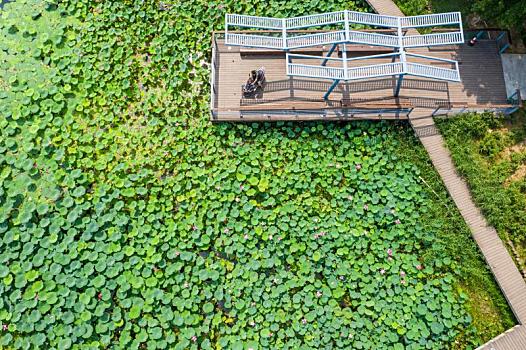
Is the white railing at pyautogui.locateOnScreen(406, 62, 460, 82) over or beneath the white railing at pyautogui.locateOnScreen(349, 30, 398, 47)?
beneath

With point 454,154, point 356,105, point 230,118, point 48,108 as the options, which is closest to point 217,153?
point 230,118

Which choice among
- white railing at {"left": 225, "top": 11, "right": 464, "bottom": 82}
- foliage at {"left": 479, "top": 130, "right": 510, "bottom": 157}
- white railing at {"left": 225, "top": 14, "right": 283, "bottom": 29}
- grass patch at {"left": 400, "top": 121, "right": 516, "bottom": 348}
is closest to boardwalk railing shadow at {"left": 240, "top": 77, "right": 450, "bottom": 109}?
white railing at {"left": 225, "top": 11, "right": 464, "bottom": 82}

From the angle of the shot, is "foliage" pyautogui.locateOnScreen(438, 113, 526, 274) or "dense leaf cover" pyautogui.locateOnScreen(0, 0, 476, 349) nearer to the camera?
"dense leaf cover" pyautogui.locateOnScreen(0, 0, 476, 349)

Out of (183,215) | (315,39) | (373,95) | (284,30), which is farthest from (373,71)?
(183,215)

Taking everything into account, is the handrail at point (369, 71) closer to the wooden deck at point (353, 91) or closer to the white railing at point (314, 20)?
the wooden deck at point (353, 91)

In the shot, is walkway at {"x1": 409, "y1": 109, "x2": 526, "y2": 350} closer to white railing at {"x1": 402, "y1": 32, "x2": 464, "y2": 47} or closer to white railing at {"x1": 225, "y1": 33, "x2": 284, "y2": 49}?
white railing at {"x1": 402, "y1": 32, "x2": 464, "y2": 47}

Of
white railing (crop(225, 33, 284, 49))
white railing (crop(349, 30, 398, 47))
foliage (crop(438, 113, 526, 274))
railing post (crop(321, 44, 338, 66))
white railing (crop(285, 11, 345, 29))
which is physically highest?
white railing (crop(285, 11, 345, 29))

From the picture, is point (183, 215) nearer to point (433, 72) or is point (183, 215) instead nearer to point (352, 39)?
→ point (352, 39)

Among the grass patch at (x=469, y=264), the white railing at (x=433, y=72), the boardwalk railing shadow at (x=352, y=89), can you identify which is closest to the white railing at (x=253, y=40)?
the boardwalk railing shadow at (x=352, y=89)

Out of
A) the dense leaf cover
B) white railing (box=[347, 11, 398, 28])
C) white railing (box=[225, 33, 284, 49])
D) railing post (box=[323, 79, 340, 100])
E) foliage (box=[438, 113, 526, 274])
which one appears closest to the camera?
the dense leaf cover

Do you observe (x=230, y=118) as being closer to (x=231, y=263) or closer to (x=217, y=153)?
(x=217, y=153)
